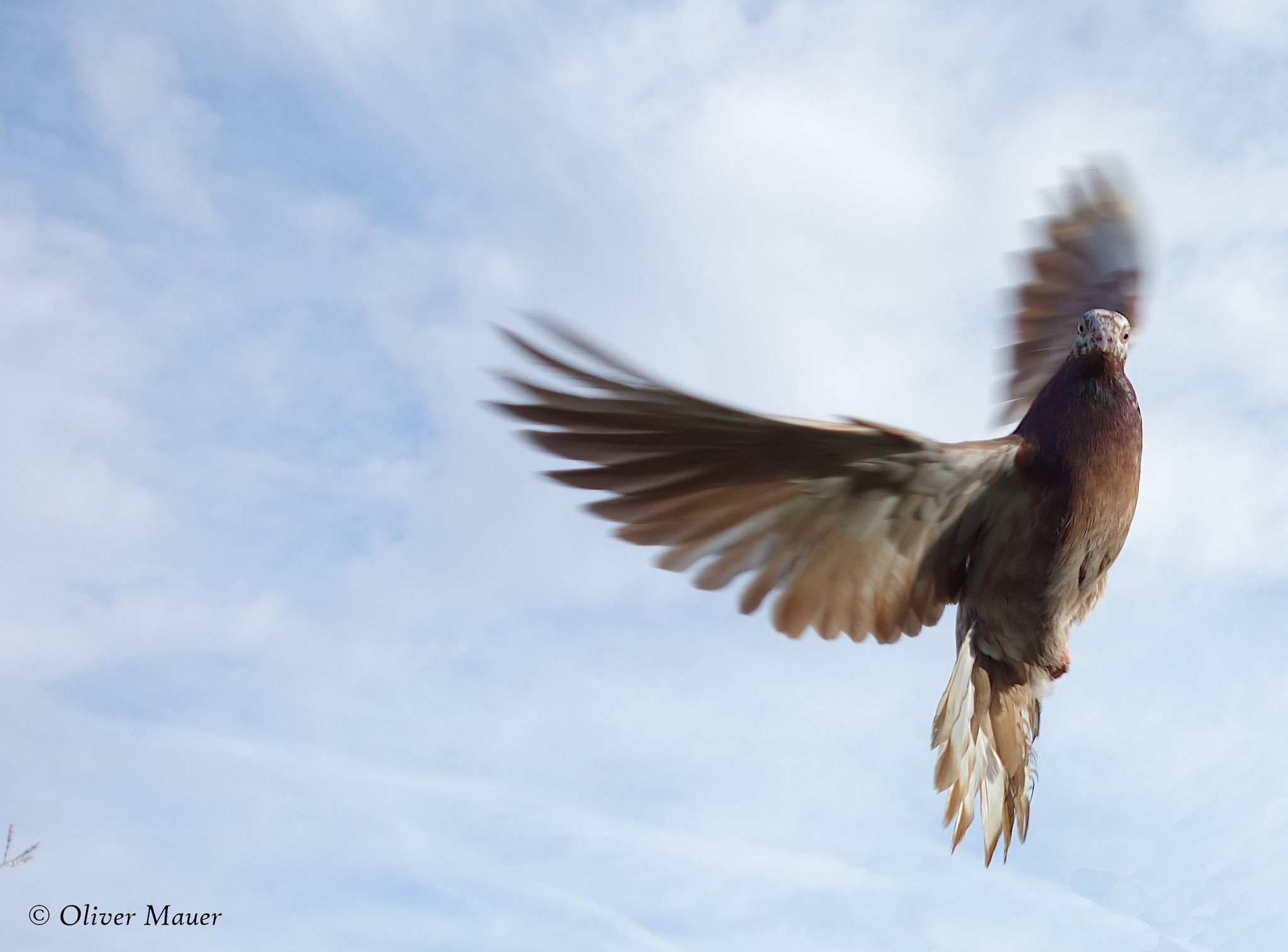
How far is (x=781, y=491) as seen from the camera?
176 inches

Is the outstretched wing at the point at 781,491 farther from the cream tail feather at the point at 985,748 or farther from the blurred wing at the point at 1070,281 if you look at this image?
the blurred wing at the point at 1070,281

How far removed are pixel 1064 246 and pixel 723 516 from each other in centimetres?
307

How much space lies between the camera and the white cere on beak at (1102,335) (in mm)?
4246

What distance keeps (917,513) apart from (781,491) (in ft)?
1.79

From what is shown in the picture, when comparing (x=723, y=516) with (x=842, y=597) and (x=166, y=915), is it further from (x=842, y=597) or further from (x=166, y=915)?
(x=166, y=915)

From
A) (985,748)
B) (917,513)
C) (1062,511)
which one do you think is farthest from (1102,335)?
(985,748)

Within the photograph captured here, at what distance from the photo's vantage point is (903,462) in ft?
14.0

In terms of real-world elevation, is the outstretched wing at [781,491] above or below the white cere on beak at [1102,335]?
below

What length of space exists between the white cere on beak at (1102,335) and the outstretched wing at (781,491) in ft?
1.44

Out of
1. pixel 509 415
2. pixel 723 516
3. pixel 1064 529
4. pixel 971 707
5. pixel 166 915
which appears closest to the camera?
pixel 509 415

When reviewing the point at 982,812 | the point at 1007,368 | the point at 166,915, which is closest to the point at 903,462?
the point at 982,812

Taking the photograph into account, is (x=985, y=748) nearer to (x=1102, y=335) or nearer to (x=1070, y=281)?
(x=1102, y=335)

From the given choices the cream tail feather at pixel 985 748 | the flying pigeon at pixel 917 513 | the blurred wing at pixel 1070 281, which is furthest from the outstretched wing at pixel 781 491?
the blurred wing at pixel 1070 281

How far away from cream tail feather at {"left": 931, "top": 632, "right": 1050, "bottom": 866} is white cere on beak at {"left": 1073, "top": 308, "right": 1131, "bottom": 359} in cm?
125
